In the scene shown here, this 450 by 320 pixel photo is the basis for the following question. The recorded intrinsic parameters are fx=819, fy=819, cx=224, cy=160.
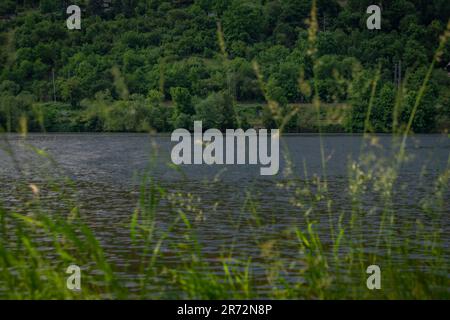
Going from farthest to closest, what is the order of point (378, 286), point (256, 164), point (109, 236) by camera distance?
1. point (256, 164)
2. point (109, 236)
3. point (378, 286)

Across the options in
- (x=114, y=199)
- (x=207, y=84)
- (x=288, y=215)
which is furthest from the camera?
(x=207, y=84)

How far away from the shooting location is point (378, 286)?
1031 cm

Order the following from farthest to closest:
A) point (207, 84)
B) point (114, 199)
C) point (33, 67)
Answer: point (33, 67)
point (207, 84)
point (114, 199)

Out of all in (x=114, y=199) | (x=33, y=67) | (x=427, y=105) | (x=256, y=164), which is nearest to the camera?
(x=114, y=199)

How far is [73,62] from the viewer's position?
19950 cm

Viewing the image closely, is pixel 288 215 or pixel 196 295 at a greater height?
pixel 196 295

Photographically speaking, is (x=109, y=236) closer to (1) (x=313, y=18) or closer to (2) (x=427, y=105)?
(1) (x=313, y=18)

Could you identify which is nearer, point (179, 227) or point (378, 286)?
point (378, 286)

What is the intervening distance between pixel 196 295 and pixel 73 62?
197067 millimetres
